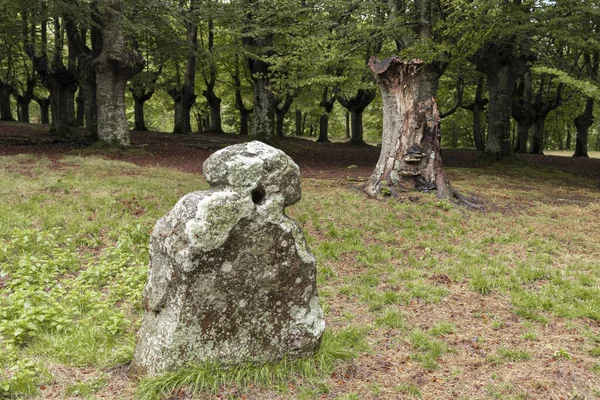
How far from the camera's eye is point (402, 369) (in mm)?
4465

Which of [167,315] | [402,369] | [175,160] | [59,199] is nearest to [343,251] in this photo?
[402,369]

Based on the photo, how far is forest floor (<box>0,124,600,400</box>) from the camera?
403cm

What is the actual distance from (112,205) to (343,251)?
5266 mm

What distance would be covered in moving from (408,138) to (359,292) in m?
6.65

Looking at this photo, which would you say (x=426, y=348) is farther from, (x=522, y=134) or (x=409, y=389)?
(x=522, y=134)

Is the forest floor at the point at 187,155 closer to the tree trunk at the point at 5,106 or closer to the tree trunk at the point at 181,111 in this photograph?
the tree trunk at the point at 181,111

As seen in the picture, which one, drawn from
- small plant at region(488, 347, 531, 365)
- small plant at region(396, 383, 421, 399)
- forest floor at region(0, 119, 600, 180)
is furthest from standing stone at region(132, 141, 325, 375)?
forest floor at region(0, 119, 600, 180)

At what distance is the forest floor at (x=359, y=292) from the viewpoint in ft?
13.2

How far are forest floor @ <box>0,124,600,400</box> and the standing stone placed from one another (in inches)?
9.7

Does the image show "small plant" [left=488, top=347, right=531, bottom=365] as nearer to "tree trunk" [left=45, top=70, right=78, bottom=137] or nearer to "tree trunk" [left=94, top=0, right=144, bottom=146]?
"tree trunk" [left=94, top=0, right=144, bottom=146]

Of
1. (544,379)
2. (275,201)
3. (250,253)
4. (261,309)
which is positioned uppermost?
(275,201)

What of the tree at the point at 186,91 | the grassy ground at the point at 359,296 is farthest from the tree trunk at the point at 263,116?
the grassy ground at the point at 359,296

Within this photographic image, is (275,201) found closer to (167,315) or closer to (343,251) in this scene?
(167,315)

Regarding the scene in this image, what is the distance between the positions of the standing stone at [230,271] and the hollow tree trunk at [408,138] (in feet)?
26.4
